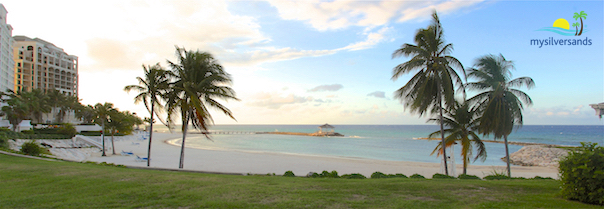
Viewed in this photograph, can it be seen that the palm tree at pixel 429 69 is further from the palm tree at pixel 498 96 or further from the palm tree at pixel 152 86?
the palm tree at pixel 152 86

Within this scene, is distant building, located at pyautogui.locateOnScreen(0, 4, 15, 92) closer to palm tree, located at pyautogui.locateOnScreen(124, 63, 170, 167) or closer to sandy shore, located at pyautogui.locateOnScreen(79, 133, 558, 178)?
sandy shore, located at pyautogui.locateOnScreen(79, 133, 558, 178)

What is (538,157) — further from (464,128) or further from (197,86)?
(197,86)

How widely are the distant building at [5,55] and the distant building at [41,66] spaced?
7.86m

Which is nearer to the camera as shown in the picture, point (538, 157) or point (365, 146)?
point (538, 157)

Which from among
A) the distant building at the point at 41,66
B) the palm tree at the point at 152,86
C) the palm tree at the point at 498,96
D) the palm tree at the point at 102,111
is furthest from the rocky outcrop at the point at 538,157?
the distant building at the point at 41,66

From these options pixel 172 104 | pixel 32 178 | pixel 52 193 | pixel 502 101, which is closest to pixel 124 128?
pixel 172 104

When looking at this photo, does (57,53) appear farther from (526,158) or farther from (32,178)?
(526,158)

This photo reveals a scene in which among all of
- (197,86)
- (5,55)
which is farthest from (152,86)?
(5,55)

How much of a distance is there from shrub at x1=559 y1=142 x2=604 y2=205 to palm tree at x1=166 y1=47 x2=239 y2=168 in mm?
12835

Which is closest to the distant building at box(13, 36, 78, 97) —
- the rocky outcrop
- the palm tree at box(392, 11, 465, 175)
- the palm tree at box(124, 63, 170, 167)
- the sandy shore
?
the sandy shore

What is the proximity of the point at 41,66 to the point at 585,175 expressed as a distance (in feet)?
342

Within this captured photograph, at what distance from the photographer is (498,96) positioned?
13969mm

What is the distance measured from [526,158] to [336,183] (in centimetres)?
3039

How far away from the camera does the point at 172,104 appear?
1581 centimetres
